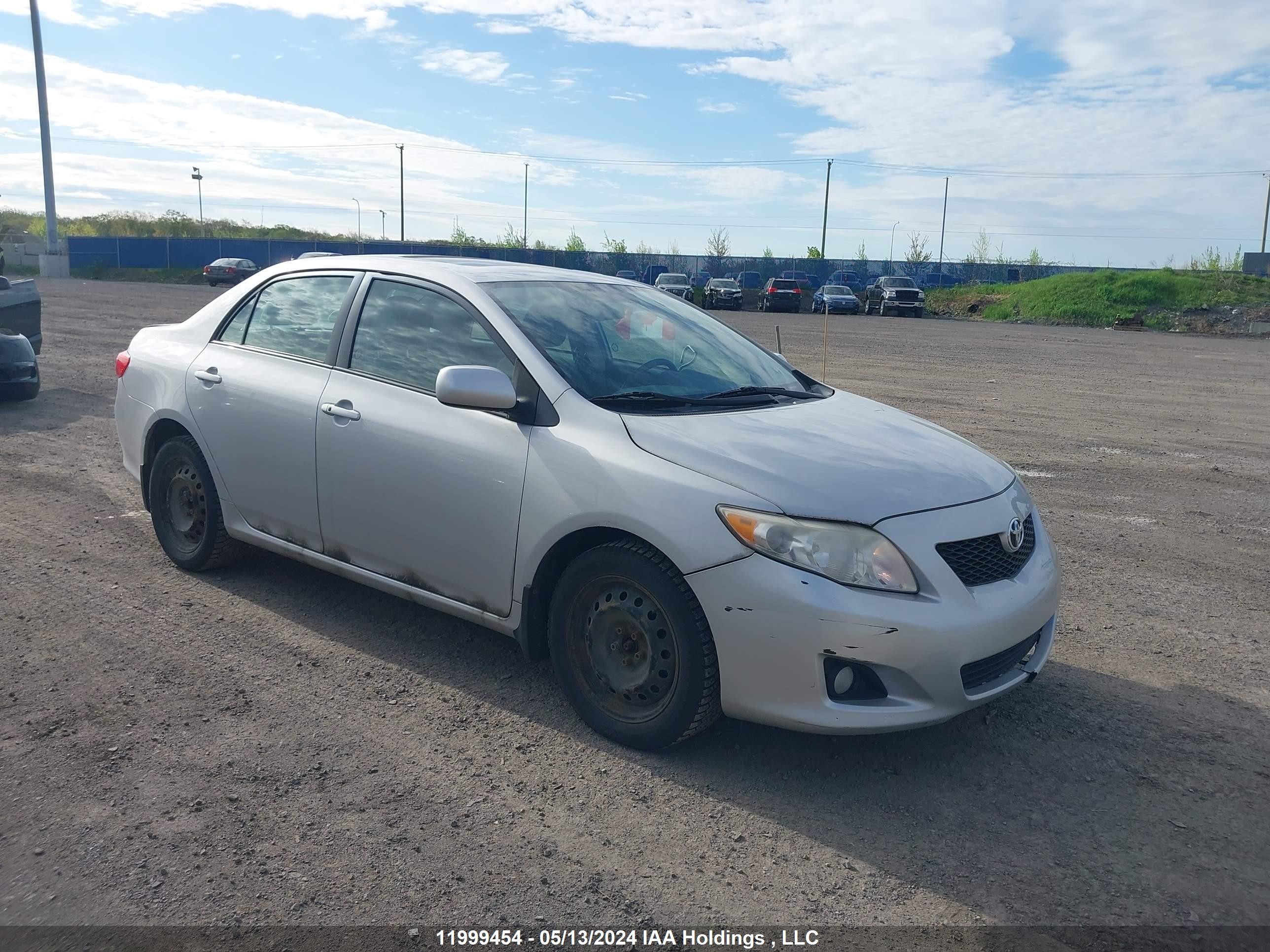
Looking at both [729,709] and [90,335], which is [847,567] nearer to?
[729,709]

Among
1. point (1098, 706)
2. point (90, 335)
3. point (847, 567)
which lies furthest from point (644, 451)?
point (90, 335)

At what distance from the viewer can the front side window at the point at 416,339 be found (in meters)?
4.30

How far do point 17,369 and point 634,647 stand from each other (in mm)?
9784

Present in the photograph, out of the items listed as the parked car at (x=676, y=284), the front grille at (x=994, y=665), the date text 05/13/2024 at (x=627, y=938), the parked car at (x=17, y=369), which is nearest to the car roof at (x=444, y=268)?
the front grille at (x=994, y=665)

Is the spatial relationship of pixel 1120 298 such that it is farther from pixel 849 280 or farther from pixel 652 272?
pixel 652 272

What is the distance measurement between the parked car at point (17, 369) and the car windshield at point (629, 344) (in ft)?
28.0

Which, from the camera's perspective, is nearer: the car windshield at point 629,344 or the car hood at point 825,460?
the car hood at point 825,460

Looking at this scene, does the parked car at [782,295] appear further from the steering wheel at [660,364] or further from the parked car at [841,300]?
the steering wheel at [660,364]

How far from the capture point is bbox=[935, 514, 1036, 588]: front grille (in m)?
3.50

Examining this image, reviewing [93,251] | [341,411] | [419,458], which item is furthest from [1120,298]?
[93,251]

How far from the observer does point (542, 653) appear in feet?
13.4

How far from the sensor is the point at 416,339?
452 cm

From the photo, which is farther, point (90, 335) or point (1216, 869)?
point (90, 335)

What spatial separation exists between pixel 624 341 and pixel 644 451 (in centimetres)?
96
